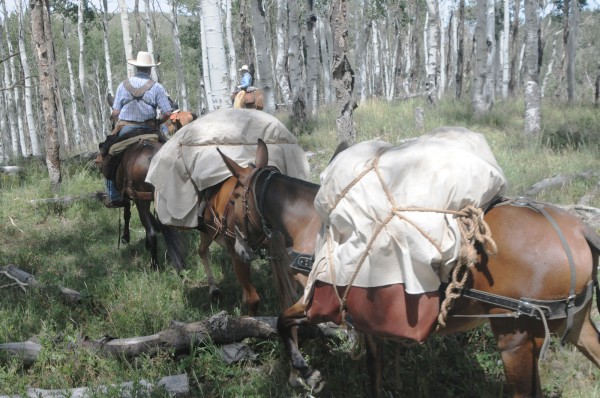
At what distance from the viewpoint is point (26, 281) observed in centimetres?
591

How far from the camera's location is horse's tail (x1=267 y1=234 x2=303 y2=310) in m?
4.00

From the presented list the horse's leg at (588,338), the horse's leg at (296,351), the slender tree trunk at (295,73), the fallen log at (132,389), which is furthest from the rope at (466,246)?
the slender tree trunk at (295,73)

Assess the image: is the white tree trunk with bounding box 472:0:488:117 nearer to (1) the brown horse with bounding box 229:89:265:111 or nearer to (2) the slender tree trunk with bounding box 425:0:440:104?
(2) the slender tree trunk with bounding box 425:0:440:104

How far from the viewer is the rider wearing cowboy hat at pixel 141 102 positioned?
7.21m

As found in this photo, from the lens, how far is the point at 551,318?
2.67 m

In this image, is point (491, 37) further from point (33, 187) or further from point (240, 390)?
point (240, 390)

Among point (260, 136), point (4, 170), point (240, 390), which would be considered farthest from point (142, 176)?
point (4, 170)

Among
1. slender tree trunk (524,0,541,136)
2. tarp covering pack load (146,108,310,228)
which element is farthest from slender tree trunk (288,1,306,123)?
tarp covering pack load (146,108,310,228)

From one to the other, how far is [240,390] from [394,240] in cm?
192

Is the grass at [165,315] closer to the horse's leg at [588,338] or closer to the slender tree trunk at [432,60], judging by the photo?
the horse's leg at [588,338]

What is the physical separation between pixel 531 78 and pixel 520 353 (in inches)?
386

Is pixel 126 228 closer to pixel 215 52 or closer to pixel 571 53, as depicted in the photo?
pixel 215 52

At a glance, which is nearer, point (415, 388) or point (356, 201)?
point (356, 201)

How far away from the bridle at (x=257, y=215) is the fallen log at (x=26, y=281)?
229cm
